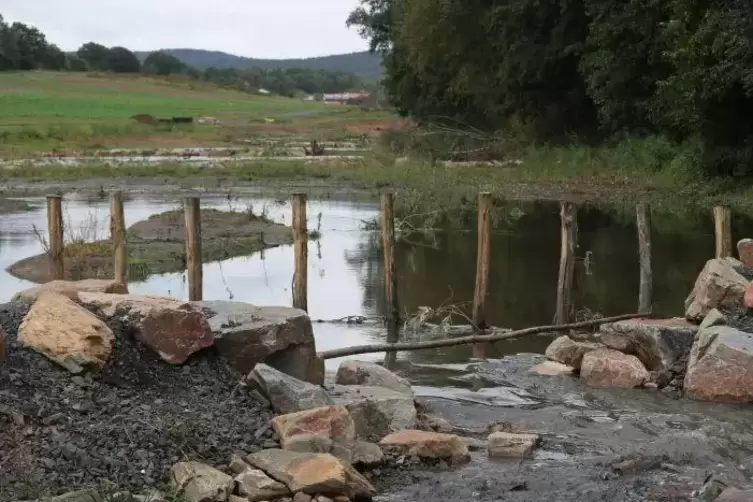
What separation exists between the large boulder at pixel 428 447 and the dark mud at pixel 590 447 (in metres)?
0.14

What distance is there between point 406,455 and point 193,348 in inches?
81.8

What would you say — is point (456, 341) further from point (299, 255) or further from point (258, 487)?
point (258, 487)

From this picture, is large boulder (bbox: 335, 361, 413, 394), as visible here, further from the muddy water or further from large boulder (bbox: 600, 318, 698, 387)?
large boulder (bbox: 600, 318, 698, 387)

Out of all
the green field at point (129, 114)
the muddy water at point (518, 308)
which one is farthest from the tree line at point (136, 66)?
the muddy water at point (518, 308)

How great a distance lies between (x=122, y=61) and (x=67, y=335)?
13076 centimetres

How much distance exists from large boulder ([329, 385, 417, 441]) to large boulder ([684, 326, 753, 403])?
10.5 ft

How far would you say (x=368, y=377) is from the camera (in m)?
11.3

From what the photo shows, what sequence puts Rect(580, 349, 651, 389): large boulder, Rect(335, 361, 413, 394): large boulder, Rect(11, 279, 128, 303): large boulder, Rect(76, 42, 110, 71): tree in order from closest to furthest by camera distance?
Rect(11, 279, 128, 303): large boulder
Rect(335, 361, 413, 394): large boulder
Rect(580, 349, 651, 389): large boulder
Rect(76, 42, 110, 71): tree

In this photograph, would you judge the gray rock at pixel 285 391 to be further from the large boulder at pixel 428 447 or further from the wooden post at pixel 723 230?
the wooden post at pixel 723 230

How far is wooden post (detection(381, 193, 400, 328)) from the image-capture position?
1548 cm

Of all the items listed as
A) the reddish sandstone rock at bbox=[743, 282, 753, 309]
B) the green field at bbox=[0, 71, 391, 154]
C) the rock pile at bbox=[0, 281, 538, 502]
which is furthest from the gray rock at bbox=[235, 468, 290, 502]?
the green field at bbox=[0, 71, 391, 154]

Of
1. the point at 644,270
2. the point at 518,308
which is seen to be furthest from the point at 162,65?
the point at 644,270

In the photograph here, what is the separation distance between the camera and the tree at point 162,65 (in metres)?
145

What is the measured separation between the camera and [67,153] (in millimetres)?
50312
